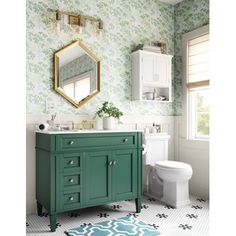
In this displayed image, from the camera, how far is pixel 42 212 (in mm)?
2818

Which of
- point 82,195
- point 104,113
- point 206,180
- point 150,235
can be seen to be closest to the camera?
point 150,235

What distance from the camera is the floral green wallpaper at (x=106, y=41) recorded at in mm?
2826

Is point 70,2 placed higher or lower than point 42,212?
higher

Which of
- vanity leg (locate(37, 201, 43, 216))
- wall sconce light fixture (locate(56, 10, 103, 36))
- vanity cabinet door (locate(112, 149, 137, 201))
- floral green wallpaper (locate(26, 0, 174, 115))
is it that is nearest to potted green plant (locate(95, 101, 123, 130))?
floral green wallpaper (locate(26, 0, 174, 115))

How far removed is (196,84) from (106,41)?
4.69 feet

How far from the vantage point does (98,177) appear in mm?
2607

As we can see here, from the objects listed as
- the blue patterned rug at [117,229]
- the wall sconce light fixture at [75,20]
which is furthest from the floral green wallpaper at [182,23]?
the blue patterned rug at [117,229]

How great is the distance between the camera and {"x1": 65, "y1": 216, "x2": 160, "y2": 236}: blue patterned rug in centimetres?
229

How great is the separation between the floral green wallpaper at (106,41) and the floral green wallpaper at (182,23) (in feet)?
0.33

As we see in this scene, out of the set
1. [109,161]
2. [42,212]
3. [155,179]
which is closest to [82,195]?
[109,161]

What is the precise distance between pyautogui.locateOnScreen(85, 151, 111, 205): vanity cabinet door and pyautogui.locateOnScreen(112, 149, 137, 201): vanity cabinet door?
73 millimetres

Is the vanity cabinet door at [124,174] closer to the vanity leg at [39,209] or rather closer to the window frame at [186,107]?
the vanity leg at [39,209]

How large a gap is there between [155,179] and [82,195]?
4.27ft
